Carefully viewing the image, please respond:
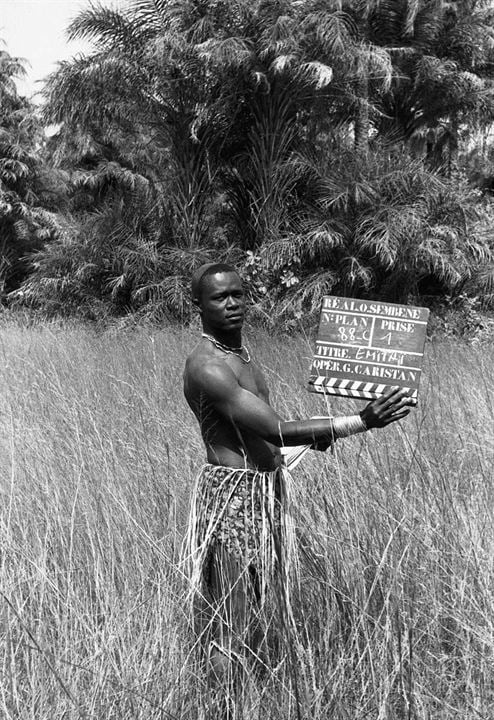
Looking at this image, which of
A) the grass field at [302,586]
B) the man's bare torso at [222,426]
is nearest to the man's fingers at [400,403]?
the grass field at [302,586]

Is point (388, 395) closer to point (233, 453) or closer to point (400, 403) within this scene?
point (400, 403)

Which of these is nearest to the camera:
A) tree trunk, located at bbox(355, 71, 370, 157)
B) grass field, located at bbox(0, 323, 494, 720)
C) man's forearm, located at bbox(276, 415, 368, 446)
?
grass field, located at bbox(0, 323, 494, 720)

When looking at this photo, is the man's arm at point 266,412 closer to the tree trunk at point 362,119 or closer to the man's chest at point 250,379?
the man's chest at point 250,379

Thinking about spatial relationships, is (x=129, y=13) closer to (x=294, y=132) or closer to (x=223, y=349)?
(x=294, y=132)

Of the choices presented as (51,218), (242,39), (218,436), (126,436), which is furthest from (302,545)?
(51,218)

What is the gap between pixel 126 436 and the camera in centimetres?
361

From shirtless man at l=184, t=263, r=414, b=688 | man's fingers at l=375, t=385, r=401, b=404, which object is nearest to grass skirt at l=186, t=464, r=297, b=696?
shirtless man at l=184, t=263, r=414, b=688

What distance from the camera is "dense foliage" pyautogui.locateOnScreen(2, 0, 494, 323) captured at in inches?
392

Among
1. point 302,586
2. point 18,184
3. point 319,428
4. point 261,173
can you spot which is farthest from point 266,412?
point 18,184

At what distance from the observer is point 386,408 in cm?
181

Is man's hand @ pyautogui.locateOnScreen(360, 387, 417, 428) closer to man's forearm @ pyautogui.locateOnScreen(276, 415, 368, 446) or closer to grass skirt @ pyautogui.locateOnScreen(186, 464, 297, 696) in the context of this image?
man's forearm @ pyautogui.locateOnScreen(276, 415, 368, 446)

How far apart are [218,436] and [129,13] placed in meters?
10.5

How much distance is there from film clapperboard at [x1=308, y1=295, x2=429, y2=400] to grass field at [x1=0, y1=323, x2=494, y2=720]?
8.5 inches

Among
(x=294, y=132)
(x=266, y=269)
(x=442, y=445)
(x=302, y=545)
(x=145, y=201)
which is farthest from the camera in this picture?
(x=145, y=201)
